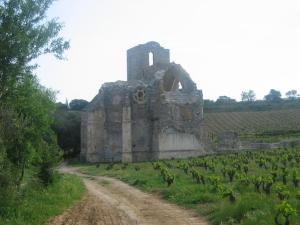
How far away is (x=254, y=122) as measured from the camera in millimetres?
76500

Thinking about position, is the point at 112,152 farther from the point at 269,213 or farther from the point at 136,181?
the point at 269,213

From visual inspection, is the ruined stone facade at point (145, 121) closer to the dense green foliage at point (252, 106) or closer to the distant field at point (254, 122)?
the distant field at point (254, 122)

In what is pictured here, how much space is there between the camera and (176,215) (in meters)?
13.5

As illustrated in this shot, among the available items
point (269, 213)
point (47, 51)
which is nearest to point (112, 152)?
point (47, 51)

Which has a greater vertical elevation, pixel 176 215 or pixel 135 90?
pixel 135 90

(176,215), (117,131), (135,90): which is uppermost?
(135,90)

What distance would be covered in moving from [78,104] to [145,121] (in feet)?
127

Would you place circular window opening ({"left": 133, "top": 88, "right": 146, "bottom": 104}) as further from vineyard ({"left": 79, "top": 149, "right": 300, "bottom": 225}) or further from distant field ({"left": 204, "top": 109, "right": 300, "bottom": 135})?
distant field ({"left": 204, "top": 109, "right": 300, "bottom": 135})

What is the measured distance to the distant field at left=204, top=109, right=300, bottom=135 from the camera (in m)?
69.5

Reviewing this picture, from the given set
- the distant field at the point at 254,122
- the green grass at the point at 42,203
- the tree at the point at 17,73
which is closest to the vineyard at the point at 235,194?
the green grass at the point at 42,203

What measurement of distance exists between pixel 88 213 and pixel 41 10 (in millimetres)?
6164

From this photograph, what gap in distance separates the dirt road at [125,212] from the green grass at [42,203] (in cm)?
37

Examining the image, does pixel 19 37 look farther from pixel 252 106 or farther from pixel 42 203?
pixel 252 106

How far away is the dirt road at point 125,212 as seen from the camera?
12.5 metres
